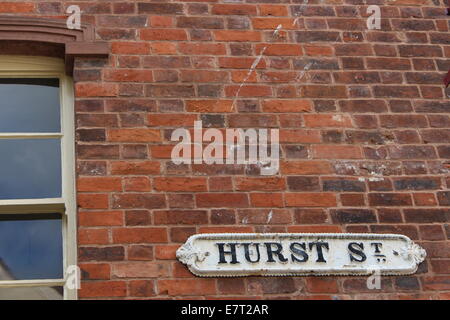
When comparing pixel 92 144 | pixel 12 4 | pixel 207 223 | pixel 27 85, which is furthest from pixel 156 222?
pixel 12 4

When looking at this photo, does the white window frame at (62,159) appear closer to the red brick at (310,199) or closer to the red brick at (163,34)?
the red brick at (163,34)

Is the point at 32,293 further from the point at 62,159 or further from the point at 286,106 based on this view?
the point at 286,106

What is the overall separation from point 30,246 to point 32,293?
0.94 feet

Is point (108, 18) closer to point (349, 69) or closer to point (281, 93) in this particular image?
point (281, 93)

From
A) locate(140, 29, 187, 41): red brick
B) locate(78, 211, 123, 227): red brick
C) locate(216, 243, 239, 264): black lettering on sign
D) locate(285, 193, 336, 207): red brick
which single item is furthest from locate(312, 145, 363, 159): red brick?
locate(78, 211, 123, 227): red brick

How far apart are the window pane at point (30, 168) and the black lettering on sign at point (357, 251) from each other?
5.58 ft

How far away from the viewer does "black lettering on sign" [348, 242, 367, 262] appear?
4.72 m

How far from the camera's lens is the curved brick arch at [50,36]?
520 centimetres

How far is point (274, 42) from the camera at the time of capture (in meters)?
5.39

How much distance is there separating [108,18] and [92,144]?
Result: 35.9 inches

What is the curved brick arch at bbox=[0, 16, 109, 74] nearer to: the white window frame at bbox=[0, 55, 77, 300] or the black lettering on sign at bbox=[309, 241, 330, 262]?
the white window frame at bbox=[0, 55, 77, 300]

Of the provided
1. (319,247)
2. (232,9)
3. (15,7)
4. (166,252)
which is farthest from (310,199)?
(15,7)
